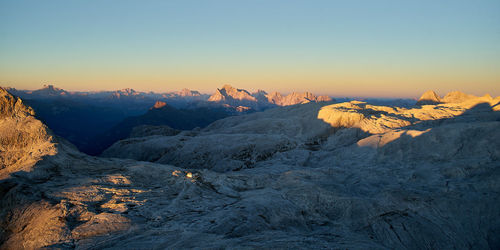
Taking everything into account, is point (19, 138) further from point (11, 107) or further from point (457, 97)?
point (457, 97)

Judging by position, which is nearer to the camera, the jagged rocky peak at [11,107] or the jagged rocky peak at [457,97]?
the jagged rocky peak at [11,107]

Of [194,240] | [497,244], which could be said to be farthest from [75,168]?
[497,244]

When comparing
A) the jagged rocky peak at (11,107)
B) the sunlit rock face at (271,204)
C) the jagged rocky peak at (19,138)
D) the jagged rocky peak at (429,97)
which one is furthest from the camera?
the jagged rocky peak at (429,97)

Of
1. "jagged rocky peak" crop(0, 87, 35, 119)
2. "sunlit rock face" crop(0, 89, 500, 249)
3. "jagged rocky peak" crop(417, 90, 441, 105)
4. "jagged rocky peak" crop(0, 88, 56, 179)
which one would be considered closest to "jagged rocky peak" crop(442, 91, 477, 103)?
"jagged rocky peak" crop(417, 90, 441, 105)

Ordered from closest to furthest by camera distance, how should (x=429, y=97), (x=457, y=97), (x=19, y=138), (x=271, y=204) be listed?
(x=271, y=204) → (x=19, y=138) → (x=457, y=97) → (x=429, y=97)

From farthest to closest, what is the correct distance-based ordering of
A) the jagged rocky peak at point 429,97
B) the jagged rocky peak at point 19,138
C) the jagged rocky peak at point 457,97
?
1. the jagged rocky peak at point 429,97
2. the jagged rocky peak at point 457,97
3. the jagged rocky peak at point 19,138

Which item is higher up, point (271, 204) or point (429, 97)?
point (429, 97)

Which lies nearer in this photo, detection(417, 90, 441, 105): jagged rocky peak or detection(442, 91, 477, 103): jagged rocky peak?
detection(442, 91, 477, 103): jagged rocky peak

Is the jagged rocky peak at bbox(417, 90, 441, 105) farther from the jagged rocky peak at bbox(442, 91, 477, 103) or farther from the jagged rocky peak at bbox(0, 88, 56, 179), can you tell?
the jagged rocky peak at bbox(0, 88, 56, 179)

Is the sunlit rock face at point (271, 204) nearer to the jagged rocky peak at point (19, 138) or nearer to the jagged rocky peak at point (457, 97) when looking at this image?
the jagged rocky peak at point (19, 138)

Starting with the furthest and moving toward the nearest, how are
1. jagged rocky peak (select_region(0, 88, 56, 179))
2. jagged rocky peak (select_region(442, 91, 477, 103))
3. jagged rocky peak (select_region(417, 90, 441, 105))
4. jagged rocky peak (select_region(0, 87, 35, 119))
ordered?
jagged rocky peak (select_region(417, 90, 441, 105))
jagged rocky peak (select_region(442, 91, 477, 103))
jagged rocky peak (select_region(0, 87, 35, 119))
jagged rocky peak (select_region(0, 88, 56, 179))

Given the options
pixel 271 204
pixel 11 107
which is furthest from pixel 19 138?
pixel 271 204

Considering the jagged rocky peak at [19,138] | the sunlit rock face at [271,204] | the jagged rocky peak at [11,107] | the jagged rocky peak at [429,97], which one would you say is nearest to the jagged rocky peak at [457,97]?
the jagged rocky peak at [429,97]
